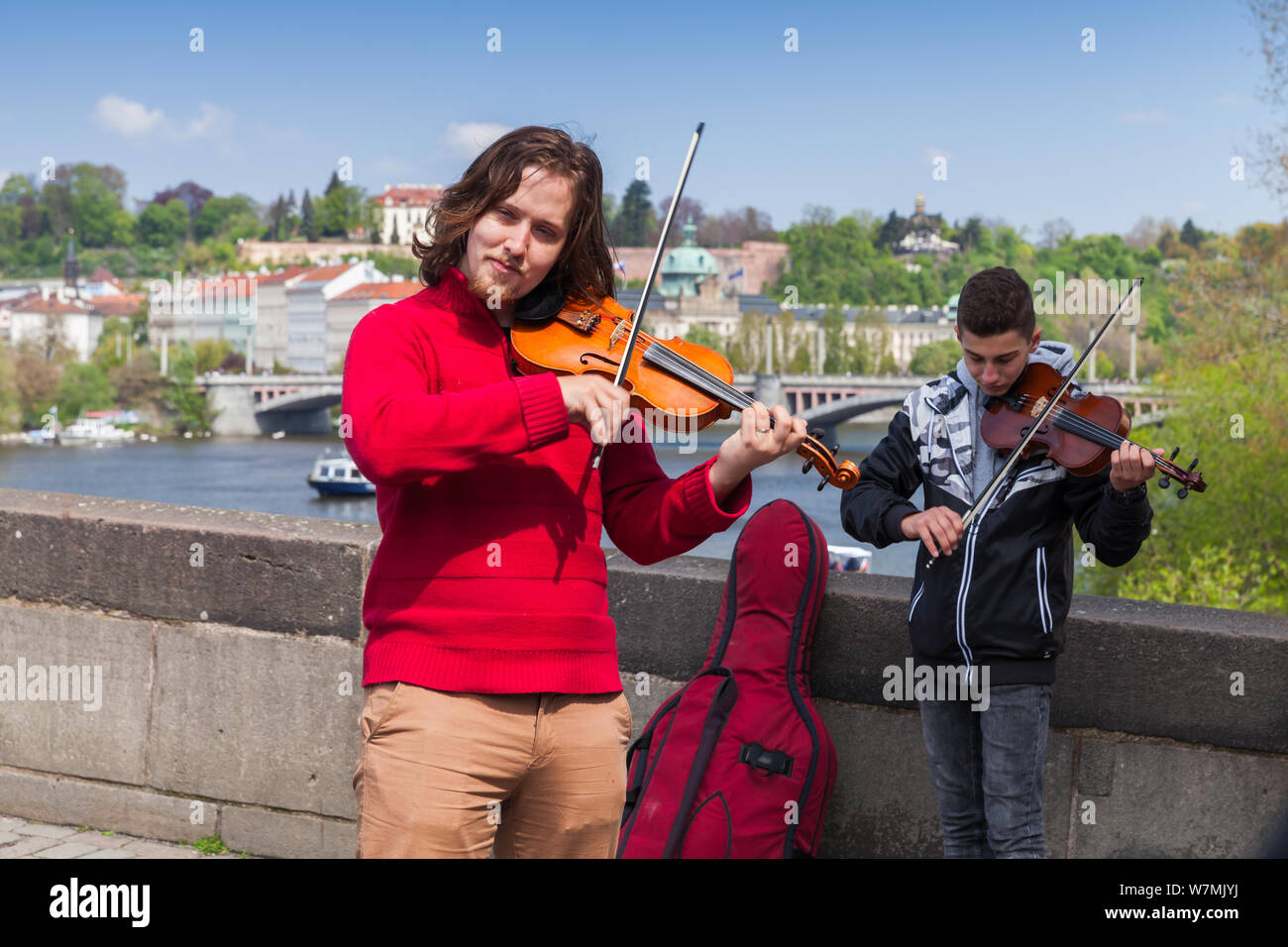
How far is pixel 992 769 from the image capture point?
2367 millimetres

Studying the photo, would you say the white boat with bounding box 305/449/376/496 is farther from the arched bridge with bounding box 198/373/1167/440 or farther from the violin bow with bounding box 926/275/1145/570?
the violin bow with bounding box 926/275/1145/570

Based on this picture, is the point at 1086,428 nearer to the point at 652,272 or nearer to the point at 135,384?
the point at 652,272

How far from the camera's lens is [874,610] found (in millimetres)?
2809

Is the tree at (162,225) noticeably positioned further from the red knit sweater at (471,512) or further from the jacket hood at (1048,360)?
the red knit sweater at (471,512)

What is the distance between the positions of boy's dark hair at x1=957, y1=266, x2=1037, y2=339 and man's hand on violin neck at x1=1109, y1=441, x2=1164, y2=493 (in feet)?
0.95

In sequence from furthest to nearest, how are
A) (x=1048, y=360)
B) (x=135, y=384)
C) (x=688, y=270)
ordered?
(x=688, y=270) < (x=135, y=384) < (x=1048, y=360)

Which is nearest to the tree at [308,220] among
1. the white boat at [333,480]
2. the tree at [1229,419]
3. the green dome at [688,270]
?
the green dome at [688,270]

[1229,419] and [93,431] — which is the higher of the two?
[1229,419]

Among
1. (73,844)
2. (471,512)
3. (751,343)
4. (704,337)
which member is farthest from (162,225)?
(471,512)

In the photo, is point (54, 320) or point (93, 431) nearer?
point (93, 431)

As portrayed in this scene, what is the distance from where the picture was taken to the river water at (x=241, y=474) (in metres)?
38.2

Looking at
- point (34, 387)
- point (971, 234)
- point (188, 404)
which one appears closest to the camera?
point (188, 404)

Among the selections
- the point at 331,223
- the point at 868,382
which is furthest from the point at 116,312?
the point at 868,382

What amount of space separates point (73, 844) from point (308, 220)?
13938 centimetres
